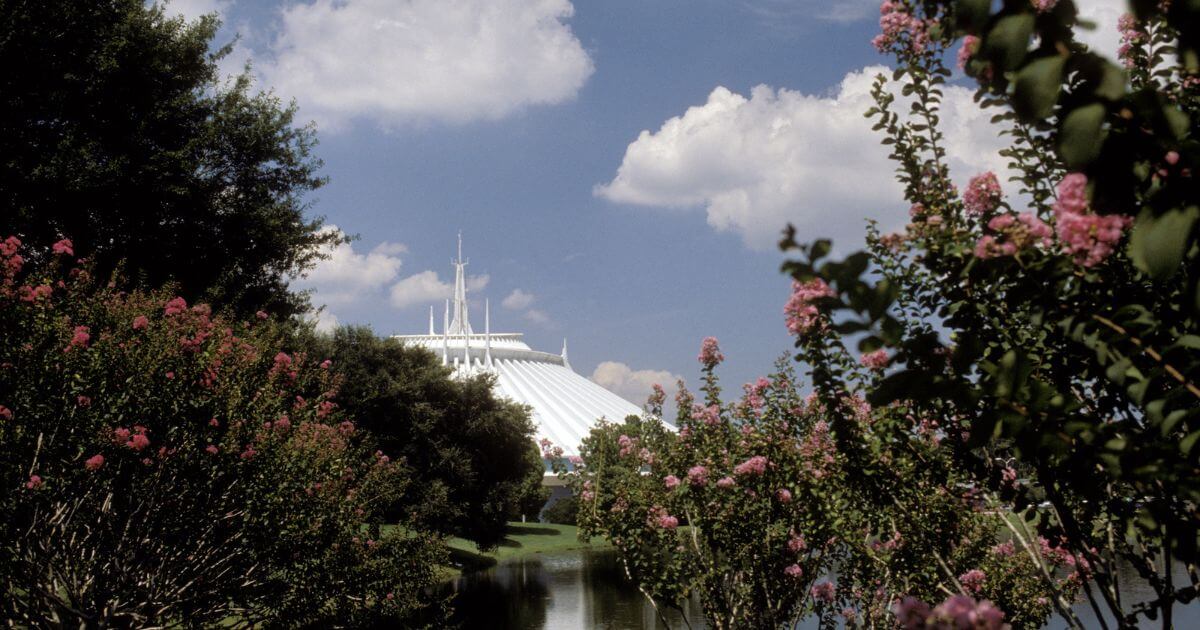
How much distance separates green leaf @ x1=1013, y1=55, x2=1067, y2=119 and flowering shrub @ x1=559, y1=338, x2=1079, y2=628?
4638 mm

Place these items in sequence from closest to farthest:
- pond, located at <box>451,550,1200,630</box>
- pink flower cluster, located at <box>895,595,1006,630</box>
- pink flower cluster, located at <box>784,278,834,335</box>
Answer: pink flower cluster, located at <box>895,595,1006,630</box> → pink flower cluster, located at <box>784,278,834,335</box> → pond, located at <box>451,550,1200,630</box>

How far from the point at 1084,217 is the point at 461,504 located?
26932 mm

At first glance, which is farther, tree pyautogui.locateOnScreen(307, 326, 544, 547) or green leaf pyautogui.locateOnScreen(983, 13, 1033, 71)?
tree pyautogui.locateOnScreen(307, 326, 544, 547)

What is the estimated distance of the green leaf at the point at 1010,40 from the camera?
1.30 metres

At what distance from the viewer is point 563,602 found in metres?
23.9

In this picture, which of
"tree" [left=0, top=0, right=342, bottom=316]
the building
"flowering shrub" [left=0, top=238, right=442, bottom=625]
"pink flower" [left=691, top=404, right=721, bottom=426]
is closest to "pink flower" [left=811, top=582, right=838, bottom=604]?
"pink flower" [left=691, top=404, right=721, bottom=426]

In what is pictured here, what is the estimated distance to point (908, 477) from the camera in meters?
5.13

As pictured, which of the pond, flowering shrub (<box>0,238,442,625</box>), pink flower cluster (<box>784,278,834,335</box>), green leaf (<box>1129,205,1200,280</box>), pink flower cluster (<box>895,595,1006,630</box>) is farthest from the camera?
the pond

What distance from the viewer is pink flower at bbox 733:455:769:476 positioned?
6891 mm

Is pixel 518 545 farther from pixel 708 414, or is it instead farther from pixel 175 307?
pixel 708 414

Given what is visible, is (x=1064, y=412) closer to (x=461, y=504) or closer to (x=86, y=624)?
(x=86, y=624)

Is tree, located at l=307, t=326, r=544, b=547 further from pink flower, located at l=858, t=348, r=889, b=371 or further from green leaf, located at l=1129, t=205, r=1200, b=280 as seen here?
green leaf, located at l=1129, t=205, r=1200, b=280

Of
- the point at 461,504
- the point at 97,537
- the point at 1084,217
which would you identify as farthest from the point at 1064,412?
the point at 461,504

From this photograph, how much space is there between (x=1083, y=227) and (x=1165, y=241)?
52 centimetres
